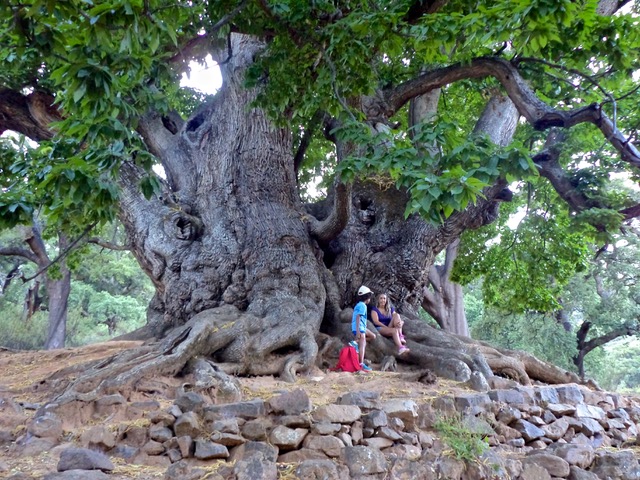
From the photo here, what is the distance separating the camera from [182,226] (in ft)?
22.6

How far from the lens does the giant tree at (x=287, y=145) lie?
3734mm

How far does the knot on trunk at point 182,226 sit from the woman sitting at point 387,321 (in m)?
2.58

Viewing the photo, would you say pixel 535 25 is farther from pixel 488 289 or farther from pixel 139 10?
pixel 488 289

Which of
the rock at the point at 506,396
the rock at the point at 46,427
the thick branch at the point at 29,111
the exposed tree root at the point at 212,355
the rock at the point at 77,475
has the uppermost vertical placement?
the thick branch at the point at 29,111

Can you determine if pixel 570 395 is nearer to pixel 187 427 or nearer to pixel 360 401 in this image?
pixel 360 401

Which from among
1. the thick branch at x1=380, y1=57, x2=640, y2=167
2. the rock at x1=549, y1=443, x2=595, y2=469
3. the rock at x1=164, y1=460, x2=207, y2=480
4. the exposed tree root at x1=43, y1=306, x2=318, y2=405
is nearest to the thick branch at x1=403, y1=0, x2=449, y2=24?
the thick branch at x1=380, y1=57, x2=640, y2=167

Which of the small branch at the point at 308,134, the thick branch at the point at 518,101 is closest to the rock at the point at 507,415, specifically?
the thick branch at the point at 518,101

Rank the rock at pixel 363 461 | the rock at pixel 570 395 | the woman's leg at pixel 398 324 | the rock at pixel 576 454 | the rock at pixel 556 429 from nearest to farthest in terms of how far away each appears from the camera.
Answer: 1. the rock at pixel 363 461
2. the rock at pixel 576 454
3. the rock at pixel 556 429
4. the rock at pixel 570 395
5. the woman's leg at pixel 398 324

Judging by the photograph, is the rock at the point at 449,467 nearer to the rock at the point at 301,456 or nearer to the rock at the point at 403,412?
the rock at the point at 403,412

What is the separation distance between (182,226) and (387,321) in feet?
9.82

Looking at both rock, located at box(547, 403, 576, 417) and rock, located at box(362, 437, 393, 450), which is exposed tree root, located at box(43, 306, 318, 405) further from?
rock, located at box(547, 403, 576, 417)

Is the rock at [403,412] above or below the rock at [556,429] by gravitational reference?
above

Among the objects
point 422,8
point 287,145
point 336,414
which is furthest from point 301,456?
point 287,145

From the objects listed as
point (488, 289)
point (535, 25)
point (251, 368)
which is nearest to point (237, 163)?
point (251, 368)
